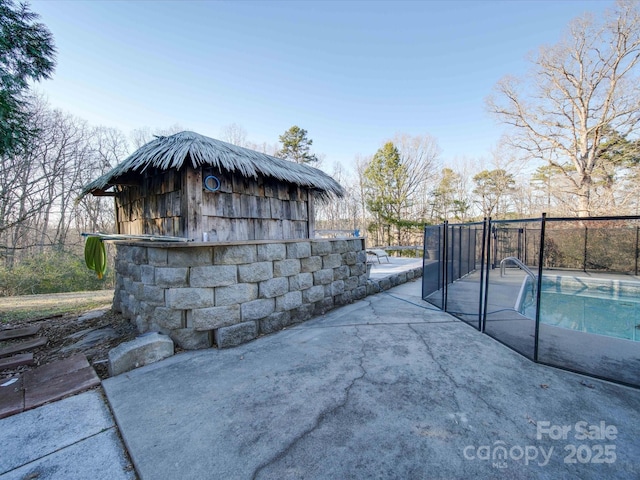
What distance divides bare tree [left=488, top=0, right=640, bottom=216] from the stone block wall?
13971 mm

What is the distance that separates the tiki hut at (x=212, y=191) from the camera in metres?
3.19

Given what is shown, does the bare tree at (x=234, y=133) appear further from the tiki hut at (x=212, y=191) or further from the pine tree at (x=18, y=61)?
the pine tree at (x=18, y=61)

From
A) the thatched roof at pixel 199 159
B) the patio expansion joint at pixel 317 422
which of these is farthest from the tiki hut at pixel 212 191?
the patio expansion joint at pixel 317 422

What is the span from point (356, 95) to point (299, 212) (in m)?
12.5

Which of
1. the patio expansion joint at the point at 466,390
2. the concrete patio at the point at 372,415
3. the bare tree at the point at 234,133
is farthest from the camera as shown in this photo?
the bare tree at the point at 234,133

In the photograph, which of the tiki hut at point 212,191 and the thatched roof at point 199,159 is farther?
the tiki hut at point 212,191

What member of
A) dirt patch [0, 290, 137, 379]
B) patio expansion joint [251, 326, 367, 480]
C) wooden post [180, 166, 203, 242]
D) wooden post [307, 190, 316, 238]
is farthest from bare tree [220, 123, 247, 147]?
patio expansion joint [251, 326, 367, 480]

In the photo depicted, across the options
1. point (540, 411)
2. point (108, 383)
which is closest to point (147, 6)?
point (108, 383)

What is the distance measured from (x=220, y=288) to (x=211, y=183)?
4.69ft

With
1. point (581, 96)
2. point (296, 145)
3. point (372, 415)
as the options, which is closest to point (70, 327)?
point (372, 415)

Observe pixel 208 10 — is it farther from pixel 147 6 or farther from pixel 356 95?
pixel 356 95

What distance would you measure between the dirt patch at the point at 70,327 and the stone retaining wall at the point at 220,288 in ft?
1.06

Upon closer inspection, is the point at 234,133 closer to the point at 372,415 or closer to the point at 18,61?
the point at 18,61

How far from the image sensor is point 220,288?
3072mm
